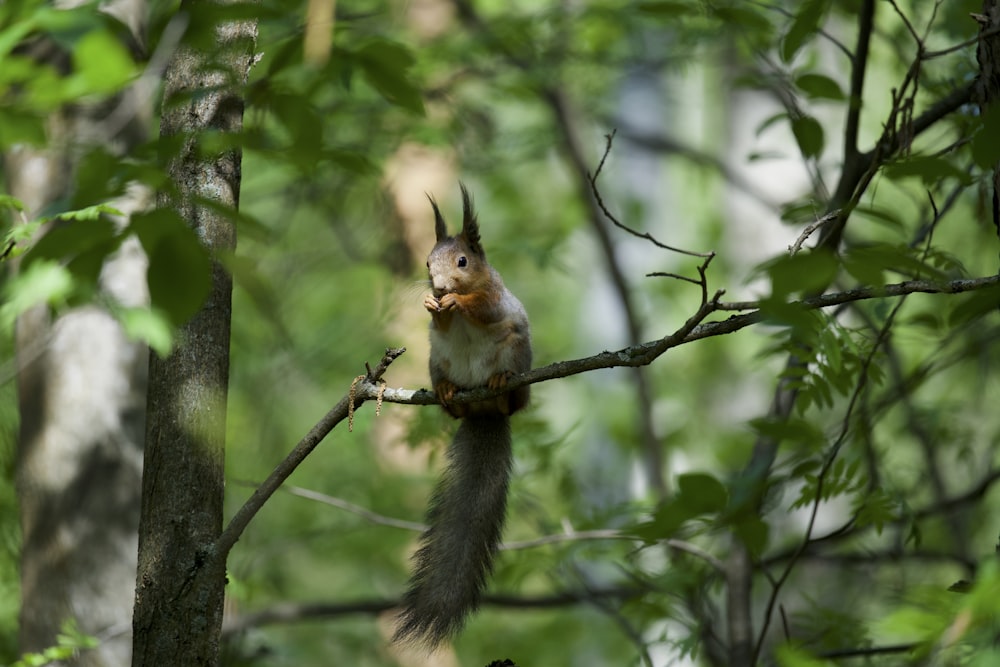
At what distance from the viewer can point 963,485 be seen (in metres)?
8.79

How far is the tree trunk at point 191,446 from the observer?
231 cm

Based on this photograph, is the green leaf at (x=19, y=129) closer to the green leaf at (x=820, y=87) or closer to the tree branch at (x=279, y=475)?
the tree branch at (x=279, y=475)

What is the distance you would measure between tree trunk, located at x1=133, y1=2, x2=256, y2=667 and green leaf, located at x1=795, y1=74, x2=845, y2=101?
1.66 metres

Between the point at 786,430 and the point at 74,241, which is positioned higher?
the point at 786,430

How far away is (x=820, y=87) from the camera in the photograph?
3.01m

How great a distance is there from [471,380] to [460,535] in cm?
57

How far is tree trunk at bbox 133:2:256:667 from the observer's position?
231 centimetres

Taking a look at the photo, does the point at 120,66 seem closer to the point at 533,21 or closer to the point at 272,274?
the point at 533,21


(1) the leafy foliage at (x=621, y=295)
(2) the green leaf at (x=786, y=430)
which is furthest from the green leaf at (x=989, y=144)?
(2) the green leaf at (x=786, y=430)

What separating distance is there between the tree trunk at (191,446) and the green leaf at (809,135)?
1.70m

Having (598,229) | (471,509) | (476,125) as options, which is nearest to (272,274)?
(476,125)

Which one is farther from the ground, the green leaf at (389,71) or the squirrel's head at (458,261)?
the squirrel's head at (458,261)

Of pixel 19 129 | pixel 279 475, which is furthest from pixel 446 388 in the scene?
pixel 19 129

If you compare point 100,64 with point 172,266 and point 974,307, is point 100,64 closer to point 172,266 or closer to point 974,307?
point 172,266
